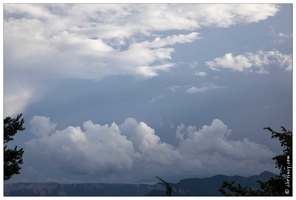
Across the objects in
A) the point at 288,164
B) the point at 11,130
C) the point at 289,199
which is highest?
the point at 11,130

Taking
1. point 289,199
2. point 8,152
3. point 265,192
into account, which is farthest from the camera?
point 8,152

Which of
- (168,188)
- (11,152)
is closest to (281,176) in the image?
(168,188)

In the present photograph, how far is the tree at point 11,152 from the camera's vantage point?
31.6 meters

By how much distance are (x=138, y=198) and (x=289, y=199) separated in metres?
8.17

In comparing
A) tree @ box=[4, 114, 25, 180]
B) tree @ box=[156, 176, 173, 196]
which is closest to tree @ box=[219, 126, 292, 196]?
tree @ box=[156, 176, 173, 196]

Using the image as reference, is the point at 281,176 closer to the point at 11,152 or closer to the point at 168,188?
the point at 168,188

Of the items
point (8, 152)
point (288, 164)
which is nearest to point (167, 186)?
point (288, 164)

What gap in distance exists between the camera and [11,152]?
31609 mm

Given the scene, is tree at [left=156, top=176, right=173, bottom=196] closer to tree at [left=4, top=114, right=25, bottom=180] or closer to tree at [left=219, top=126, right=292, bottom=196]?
tree at [left=219, top=126, right=292, bottom=196]

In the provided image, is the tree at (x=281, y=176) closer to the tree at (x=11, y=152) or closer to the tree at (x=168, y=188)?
the tree at (x=168, y=188)

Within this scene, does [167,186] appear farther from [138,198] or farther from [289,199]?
[289,199]

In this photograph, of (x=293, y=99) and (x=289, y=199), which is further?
(x=293, y=99)

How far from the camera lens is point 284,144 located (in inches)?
1043

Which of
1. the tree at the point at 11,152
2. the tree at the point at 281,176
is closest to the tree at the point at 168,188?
the tree at the point at 281,176
